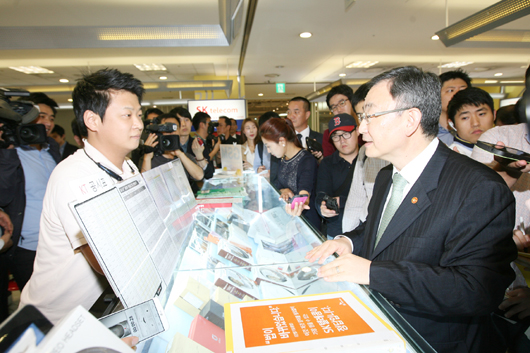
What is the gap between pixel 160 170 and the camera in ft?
4.40

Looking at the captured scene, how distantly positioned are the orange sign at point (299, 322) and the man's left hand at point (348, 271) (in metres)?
0.13

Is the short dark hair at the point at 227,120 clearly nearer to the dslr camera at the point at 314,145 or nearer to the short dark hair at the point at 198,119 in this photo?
the short dark hair at the point at 198,119

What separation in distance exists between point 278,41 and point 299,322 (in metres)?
7.02

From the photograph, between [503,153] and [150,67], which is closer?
[503,153]

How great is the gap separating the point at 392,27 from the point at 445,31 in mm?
2803

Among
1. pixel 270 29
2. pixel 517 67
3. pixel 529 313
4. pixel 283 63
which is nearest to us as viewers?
pixel 529 313

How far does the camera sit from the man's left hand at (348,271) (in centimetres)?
91

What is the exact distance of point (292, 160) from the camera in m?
2.95

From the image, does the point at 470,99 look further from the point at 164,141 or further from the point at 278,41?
the point at 278,41

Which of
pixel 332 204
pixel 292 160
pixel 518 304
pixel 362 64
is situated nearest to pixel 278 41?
pixel 362 64

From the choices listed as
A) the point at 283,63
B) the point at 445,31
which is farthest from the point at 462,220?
the point at 283,63

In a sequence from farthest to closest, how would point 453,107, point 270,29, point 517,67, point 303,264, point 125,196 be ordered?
point 517,67 < point 270,29 < point 453,107 < point 303,264 < point 125,196

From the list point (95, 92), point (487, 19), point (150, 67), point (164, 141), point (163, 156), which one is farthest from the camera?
point (150, 67)

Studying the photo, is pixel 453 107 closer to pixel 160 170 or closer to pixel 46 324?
pixel 160 170
